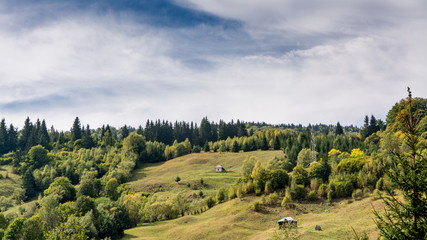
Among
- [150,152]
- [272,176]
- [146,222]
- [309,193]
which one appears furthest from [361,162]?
[150,152]

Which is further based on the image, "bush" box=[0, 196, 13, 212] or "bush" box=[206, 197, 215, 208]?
"bush" box=[0, 196, 13, 212]

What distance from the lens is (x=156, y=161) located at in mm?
133250

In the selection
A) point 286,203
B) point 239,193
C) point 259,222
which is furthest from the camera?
point 239,193

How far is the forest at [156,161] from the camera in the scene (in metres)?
41.7

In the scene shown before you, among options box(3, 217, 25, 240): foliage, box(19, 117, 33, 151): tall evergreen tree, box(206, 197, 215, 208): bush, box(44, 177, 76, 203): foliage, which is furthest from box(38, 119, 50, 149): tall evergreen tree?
box(206, 197, 215, 208): bush

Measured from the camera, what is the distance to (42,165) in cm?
11919

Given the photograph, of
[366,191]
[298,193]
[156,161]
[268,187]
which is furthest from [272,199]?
[156,161]

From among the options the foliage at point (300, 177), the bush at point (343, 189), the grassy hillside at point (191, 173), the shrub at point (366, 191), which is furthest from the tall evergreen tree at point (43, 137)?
the shrub at point (366, 191)

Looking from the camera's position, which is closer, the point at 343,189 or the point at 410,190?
the point at 410,190

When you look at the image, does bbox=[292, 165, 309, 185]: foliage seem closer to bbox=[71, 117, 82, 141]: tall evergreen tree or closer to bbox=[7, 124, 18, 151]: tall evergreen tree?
bbox=[71, 117, 82, 141]: tall evergreen tree

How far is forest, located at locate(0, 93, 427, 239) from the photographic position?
4166 centimetres

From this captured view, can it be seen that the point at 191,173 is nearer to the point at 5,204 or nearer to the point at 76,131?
the point at 5,204

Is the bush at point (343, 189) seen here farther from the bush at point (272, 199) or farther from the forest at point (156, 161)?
the bush at point (272, 199)

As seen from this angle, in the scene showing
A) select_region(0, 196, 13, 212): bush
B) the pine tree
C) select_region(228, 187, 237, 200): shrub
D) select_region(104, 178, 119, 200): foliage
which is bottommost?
select_region(0, 196, 13, 212): bush
